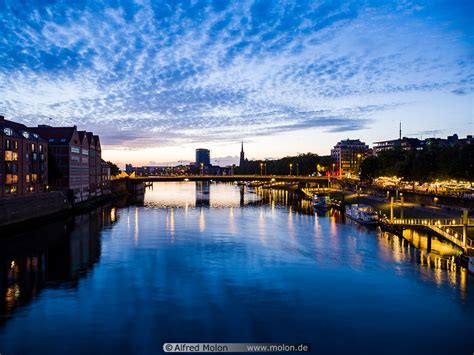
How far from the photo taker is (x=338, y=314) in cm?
2597

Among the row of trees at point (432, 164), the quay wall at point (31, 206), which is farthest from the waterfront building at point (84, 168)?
the row of trees at point (432, 164)

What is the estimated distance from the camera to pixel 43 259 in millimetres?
39812

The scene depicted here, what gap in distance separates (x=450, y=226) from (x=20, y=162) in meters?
56.3

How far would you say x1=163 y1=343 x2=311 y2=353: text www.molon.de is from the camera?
21047 millimetres

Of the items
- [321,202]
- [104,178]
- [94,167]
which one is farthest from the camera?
[104,178]

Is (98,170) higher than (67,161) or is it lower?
lower

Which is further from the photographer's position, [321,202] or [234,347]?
[321,202]

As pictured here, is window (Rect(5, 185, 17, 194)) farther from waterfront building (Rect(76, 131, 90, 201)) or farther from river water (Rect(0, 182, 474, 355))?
waterfront building (Rect(76, 131, 90, 201))

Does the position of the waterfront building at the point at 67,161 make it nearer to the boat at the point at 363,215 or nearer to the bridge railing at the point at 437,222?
the boat at the point at 363,215

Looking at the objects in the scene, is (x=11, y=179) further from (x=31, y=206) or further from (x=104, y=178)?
(x=104, y=178)

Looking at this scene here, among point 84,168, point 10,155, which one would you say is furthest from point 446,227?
point 84,168

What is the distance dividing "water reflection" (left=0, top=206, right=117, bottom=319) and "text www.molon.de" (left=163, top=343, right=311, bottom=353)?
11.3 meters

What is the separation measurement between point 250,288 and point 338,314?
7.21 meters

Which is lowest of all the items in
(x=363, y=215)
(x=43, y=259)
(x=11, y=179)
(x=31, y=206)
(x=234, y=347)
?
(x=234, y=347)
